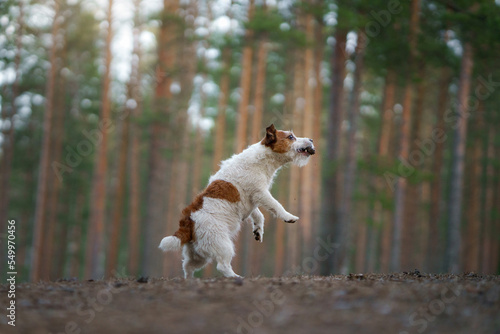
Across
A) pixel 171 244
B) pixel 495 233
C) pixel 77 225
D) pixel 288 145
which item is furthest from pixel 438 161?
pixel 77 225

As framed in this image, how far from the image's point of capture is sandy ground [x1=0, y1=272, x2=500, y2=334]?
4.68m

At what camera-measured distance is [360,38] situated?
18.3 m

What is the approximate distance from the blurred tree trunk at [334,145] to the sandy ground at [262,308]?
10689 mm

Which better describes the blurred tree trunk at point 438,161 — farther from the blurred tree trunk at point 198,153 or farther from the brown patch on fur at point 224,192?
the brown patch on fur at point 224,192

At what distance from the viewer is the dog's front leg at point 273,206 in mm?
7930

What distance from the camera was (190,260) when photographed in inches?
322

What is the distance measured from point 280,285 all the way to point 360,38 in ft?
46.0

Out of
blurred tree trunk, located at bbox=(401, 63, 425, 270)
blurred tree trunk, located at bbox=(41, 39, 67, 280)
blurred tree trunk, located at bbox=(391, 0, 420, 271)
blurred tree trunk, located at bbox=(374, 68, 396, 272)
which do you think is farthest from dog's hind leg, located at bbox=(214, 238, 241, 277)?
blurred tree trunk, located at bbox=(41, 39, 67, 280)

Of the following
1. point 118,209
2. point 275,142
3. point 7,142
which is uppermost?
point 7,142

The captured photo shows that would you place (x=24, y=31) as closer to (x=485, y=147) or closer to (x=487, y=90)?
(x=487, y=90)

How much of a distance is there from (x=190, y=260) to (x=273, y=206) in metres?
1.70

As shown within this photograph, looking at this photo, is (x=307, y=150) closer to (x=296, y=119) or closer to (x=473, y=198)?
(x=296, y=119)

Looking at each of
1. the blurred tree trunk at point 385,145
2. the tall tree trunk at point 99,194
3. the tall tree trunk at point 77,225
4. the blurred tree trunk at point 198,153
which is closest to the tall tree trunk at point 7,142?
the tall tree trunk at point 99,194

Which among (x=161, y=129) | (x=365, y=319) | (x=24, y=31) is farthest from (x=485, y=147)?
(x=365, y=319)
